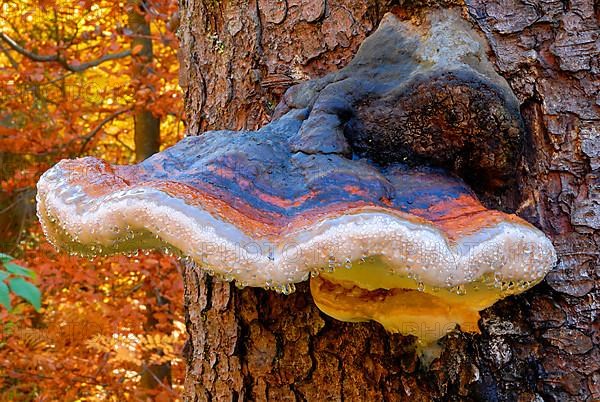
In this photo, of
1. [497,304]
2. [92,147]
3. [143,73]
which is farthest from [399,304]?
[92,147]

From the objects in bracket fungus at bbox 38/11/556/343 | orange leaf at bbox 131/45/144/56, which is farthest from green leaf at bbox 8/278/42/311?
orange leaf at bbox 131/45/144/56

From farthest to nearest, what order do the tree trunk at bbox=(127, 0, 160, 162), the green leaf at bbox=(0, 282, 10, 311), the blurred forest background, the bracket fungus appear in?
the tree trunk at bbox=(127, 0, 160, 162) < the blurred forest background < the green leaf at bbox=(0, 282, 10, 311) < the bracket fungus

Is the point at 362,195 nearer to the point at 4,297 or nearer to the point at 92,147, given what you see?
the point at 4,297

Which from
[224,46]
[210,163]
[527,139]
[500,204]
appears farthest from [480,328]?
[224,46]

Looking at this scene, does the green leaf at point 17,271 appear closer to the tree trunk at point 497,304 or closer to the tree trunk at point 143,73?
the tree trunk at point 497,304

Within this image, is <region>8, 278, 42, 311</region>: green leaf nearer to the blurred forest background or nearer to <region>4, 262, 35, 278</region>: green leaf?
<region>4, 262, 35, 278</region>: green leaf

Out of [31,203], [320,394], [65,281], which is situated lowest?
[31,203]

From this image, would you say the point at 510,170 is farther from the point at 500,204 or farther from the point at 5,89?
the point at 5,89
